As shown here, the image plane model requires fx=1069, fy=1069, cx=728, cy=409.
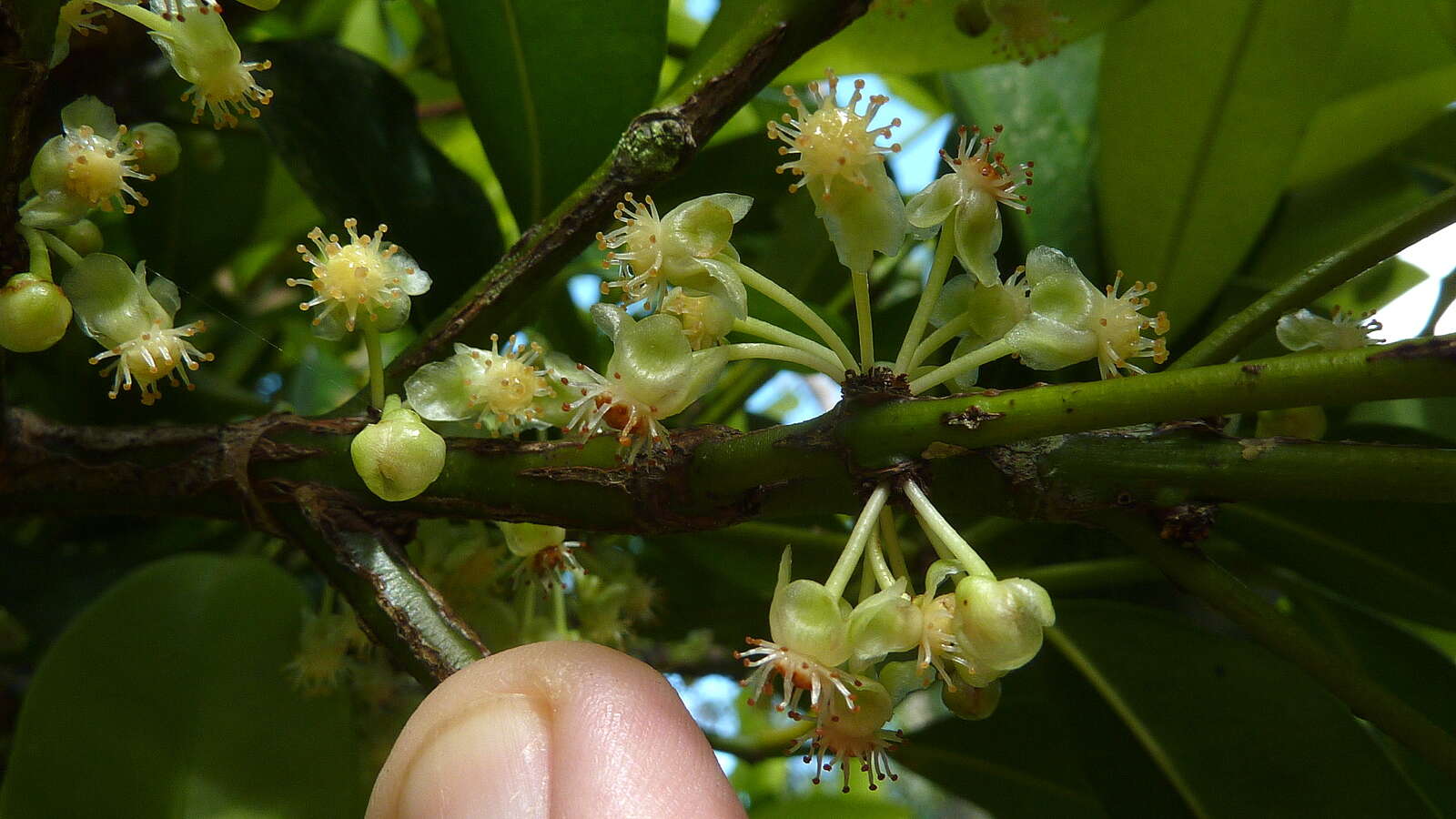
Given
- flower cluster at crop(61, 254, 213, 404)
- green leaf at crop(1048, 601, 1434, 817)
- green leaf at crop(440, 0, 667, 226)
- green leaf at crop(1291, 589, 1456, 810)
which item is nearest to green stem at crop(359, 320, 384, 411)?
flower cluster at crop(61, 254, 213, 404)

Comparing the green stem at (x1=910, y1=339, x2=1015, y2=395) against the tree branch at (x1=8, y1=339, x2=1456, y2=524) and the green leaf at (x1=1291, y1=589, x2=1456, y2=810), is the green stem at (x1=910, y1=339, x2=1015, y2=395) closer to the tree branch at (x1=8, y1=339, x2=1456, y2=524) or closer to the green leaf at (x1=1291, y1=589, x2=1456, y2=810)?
the tree branch at (x1=8, y1=339, x2=1456, y2=524)

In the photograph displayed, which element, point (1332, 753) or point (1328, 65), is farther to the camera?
point (1328, 65)

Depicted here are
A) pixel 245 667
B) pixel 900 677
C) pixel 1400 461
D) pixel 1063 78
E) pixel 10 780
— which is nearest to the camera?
pixel 1400 461

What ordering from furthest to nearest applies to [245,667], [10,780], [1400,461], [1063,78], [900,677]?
1. [1063,78]
2. [245,667]
3. [10,780]
4. [900,677]
5. [1400,461]

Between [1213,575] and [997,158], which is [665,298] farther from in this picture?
[1213,575]

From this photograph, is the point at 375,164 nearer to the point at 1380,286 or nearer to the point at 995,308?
the point at 995,308

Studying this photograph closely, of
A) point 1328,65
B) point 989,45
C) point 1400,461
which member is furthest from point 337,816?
point 1328,65

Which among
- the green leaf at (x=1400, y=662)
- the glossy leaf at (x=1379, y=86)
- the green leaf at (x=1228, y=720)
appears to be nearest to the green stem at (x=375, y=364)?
the green leaf at (x=1228, y=720)
